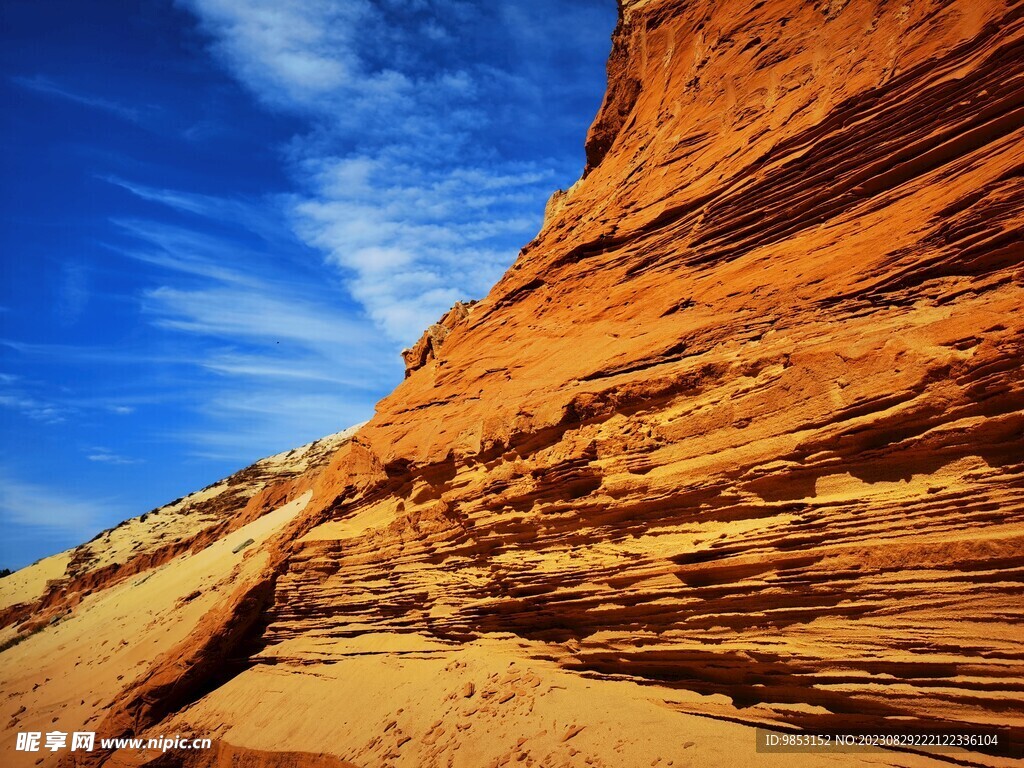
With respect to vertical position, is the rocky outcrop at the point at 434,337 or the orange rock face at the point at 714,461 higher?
the rocky outcrop at the point at 434,337

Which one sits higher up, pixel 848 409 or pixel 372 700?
pixel 848 409

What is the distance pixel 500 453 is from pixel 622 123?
8.31 meters

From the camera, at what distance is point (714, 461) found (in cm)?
677

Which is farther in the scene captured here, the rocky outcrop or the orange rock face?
the rocky outcrop

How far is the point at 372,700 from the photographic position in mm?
9625

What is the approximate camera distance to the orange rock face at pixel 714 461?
16.9 ft

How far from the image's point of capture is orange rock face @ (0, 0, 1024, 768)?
A: 5141mm

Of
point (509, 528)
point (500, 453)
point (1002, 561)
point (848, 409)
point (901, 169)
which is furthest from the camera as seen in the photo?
point (500, 453)

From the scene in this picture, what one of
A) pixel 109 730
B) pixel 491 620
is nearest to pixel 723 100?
pixel 491 620

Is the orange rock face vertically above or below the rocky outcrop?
below

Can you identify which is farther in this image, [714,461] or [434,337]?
[434,337]

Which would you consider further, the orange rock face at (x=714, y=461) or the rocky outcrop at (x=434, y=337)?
the rocky outcrop at (x=434, y=337)

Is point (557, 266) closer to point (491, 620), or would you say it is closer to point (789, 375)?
point (789, 375)

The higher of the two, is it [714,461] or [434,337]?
[434,337]
